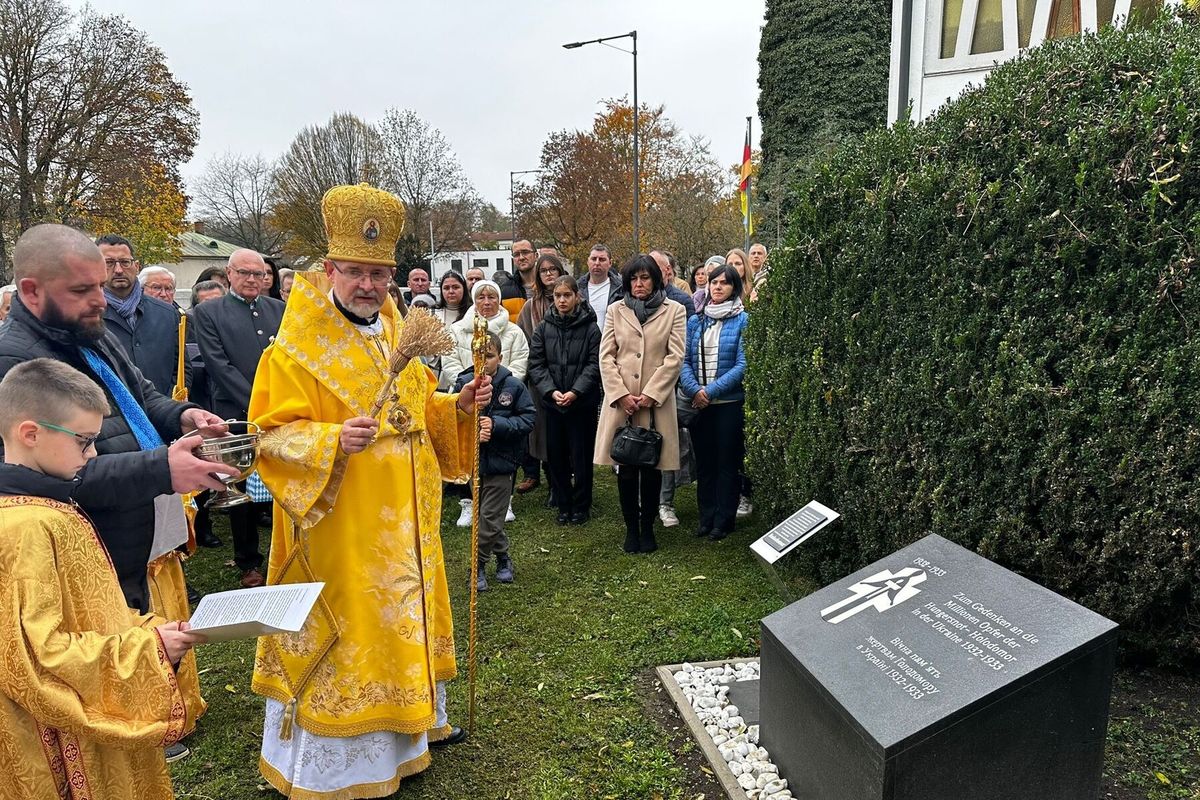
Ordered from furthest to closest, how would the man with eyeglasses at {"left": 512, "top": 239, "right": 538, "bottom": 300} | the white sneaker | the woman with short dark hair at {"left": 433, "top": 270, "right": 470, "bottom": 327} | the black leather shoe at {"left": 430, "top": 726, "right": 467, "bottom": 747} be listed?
the man with eyeglasses at {"left": 512, "top": 239, "right": 538, "bottom": 300}
the woman with short dark hair at {"left": 433, "top": 270, "right": 470, "bottom": 327}
the white sneaker
the black leather shoe at {"left": 430, "top": 726, "right": 467, "bottom": 747}

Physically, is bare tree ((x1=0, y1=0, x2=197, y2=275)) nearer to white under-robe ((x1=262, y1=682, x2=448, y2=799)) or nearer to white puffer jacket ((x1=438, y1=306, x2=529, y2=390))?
white puffer jacket ((x1=438, y1=306, x2=529, y2=390))

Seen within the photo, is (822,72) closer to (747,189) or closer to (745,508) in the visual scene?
(747,189)

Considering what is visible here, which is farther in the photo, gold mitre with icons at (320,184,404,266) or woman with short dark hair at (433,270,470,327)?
woman with short dark hair at (433,270,470,327)

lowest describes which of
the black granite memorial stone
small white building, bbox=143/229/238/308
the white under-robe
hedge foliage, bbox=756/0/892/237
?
the white under-robe

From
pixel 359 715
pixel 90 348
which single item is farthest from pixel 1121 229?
pixel 90 348

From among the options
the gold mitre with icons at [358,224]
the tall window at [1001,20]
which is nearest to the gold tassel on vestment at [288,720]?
the gold mitre with icons at [358,224]

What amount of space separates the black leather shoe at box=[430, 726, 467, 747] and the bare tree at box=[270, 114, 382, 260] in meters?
38.8

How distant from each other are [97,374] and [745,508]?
5.32 meters

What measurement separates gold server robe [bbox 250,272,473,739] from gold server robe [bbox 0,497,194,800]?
767mm

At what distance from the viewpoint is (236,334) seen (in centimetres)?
565

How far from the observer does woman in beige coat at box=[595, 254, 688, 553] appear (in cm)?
577

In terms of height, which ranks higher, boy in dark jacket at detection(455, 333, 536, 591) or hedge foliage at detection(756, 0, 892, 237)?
hedge foliage at detection(756, 0, 892, 237)

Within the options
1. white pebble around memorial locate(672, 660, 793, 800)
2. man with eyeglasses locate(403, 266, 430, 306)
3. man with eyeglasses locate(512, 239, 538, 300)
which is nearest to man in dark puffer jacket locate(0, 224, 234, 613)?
white pebble around memorial locate(672, 660, 793, 800)

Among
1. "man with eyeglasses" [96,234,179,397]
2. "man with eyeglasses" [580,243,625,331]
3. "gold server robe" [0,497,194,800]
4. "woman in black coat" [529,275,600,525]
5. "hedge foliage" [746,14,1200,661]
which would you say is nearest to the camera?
"gold server robe" [0,497,194,800]
